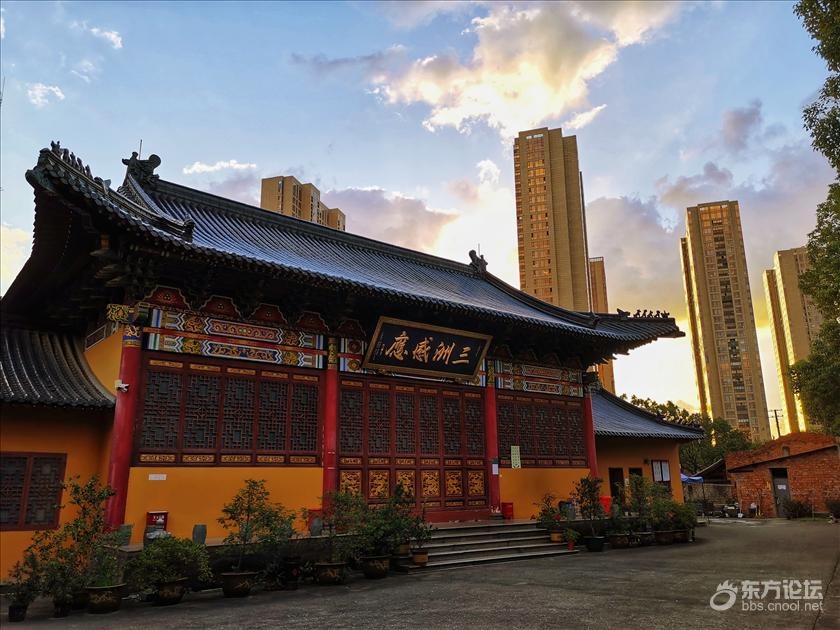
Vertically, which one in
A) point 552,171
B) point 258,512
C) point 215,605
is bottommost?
point 215,605

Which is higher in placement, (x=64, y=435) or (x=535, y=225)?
(x=535, y=225)

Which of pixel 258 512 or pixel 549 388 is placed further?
pixel 549 388

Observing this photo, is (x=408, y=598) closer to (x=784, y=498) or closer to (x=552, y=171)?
(x=784, y=498)

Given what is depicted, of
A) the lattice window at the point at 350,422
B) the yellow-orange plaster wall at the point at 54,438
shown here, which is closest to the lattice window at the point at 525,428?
the lattice window at the point at 350,422

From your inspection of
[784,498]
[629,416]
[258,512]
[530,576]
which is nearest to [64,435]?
[258,512]

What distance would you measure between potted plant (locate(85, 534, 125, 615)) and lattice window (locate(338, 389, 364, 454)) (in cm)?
471

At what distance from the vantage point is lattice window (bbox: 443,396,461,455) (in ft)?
43.3

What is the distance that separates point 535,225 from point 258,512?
55.4 m

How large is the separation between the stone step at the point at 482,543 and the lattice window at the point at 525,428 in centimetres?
244

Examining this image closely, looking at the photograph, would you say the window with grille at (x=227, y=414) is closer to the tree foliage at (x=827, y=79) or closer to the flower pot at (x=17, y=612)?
the flower pot at (x=17, y=612)

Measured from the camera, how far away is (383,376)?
12.5m

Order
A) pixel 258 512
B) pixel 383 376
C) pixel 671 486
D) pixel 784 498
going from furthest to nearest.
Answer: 1. pixel 784 498
2. pixel 671 486
3. pixel 383 376
4. pixel 258 512

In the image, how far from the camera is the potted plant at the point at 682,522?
45.8 ft

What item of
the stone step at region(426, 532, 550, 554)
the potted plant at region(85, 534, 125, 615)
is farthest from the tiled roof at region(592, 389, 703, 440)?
the potted plant at region(85, 534, 125, 615)
